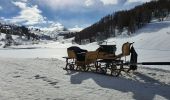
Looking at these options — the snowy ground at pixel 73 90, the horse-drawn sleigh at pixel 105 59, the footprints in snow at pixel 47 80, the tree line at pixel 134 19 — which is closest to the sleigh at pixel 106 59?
the horse-drawn sleigh at pixel 105 59

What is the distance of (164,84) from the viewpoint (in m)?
12.5

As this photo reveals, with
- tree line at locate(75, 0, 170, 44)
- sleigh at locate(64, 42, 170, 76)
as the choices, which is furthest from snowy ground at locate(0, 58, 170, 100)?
tree line at locate(75, 0, 170, 44)

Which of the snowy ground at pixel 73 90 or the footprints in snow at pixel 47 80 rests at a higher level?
the footprints in snow at pixel 47 80

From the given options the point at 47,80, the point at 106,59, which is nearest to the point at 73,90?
the point at 47,80

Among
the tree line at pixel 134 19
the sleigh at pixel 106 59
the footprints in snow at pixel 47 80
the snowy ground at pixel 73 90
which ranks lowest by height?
the snowy ground at pixel 73 90

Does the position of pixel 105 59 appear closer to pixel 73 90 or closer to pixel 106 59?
pixel 106 59

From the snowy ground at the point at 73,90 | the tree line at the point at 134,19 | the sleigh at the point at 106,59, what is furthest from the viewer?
the tree line at the point at 134,19

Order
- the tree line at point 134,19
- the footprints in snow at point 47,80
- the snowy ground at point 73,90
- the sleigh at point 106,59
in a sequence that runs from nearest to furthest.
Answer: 1. the snowy ground at point 73,90
2. the footprints in snow at point 47,80
3. the sleigh at point 106,59
4. the tree line at point 134,19

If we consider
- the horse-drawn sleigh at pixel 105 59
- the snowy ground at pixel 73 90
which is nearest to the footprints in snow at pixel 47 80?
the snowy ground at pixel 73 90

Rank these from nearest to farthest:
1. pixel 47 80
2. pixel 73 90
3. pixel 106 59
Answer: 1. pixel 73 90
2. pixel 47 80
3. pixel 106 59

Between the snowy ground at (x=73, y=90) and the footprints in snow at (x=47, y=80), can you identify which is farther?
the footprints in snow at (x=47, y=80)

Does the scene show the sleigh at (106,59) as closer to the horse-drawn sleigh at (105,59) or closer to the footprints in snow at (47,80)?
the horse-drawn sleigh at (105,59)

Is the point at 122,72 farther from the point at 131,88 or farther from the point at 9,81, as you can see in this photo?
the point at 9,81

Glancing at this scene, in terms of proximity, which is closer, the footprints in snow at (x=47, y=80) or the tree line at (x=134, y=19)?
the footprints in snow at (x=47, y=80)
